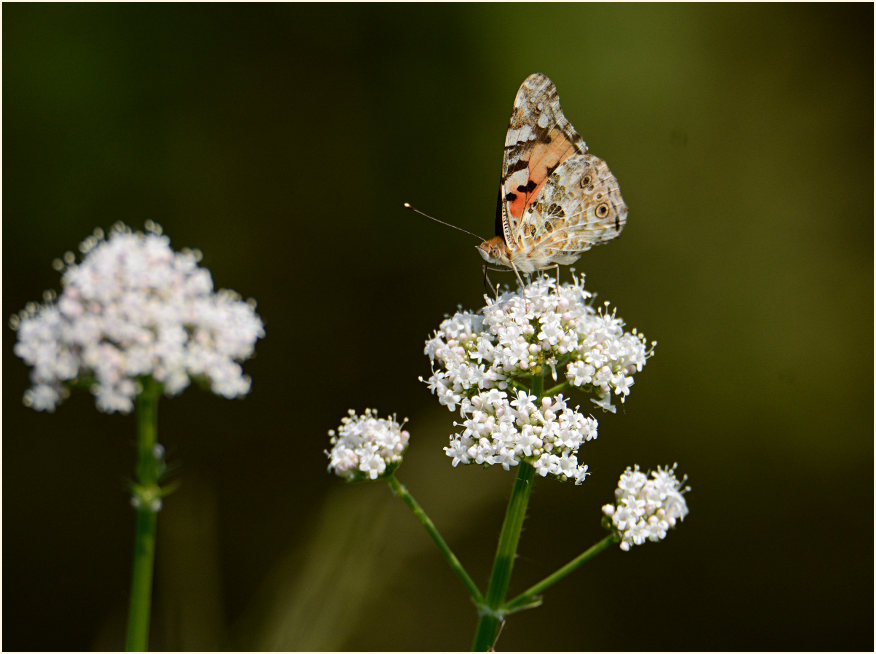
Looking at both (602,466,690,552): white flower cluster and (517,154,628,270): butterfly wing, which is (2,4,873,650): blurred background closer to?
(517,154,628,270): butterfly wing

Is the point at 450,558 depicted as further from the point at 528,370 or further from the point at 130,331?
the point at 130,331

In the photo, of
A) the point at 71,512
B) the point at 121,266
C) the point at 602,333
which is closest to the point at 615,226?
the point at 602,333

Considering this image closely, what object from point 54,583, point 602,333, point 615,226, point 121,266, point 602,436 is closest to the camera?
point 121,266

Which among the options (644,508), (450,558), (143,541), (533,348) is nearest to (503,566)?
(450,558)

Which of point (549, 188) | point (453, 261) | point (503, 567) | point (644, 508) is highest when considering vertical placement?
point (453, 261)

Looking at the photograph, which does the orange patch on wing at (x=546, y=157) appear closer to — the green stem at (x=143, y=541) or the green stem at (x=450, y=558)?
the green stem at (x=450, y=558)

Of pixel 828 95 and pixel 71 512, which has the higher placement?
pixel 828 95

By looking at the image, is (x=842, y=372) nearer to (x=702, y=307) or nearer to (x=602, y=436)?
(x=702, y=307)

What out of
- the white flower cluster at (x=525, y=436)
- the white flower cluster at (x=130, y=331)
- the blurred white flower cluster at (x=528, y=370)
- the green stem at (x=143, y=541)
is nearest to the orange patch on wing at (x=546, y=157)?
the blurred white flower cluster at (x=528, y=370)
